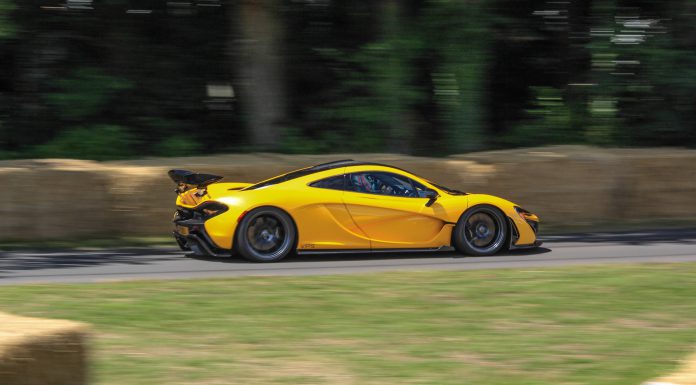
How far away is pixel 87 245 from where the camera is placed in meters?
13.0

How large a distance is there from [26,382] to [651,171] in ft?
43.8

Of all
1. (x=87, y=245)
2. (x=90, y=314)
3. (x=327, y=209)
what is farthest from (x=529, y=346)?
(x=87, y=245)

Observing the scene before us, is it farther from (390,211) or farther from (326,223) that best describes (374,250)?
(326,223)

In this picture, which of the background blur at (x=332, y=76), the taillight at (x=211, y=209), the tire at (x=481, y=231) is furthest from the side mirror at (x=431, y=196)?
the background blur at (x=332, y=76)

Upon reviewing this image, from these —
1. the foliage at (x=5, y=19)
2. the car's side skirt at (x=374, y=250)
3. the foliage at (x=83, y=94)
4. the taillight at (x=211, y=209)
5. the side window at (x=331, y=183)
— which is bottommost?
the car's side skirt at (x=374, y=250)

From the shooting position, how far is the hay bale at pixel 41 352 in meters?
4.25

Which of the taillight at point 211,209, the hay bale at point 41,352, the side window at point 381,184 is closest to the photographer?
the hay bale at point 41,352

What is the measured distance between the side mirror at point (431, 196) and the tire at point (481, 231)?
388 mm

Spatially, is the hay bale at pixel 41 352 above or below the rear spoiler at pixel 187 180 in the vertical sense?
below

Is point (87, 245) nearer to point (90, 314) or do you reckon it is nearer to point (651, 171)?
point (90, 314)

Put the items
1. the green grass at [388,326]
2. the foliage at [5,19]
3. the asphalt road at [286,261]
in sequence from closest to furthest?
the green grass at [388,326]
the asphalt road at [286,261]
the foliage at [5,19]

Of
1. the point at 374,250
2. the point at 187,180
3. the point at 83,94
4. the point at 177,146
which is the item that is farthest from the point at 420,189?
the point at 83,94

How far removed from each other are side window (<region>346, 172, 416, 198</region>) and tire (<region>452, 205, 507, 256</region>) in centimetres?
68

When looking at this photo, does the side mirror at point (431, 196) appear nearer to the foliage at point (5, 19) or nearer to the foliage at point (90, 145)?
the foliage at point (90, 145)
